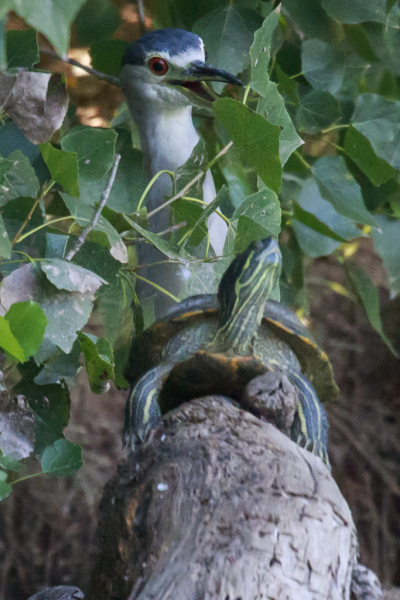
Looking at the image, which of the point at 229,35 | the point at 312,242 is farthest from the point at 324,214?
the point at 229,35

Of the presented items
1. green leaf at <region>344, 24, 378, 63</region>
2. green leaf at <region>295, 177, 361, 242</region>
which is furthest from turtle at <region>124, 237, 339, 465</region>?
green leaf at <region>344, 24, 378, 63</region>

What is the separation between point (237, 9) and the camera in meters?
0.88

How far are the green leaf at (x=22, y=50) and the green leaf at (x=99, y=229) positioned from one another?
0.55ft

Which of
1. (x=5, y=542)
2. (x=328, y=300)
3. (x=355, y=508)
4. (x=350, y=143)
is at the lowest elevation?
(x=5, y=542)

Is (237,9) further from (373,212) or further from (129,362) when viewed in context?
(129,362)

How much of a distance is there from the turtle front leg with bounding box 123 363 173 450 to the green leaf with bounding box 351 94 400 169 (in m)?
0.48

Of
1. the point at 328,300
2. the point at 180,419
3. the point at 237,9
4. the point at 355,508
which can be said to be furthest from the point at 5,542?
the point at 237,9

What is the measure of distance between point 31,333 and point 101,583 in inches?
10.2

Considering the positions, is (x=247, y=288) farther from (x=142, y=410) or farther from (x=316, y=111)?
(x=316, y=111)

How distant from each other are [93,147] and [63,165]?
61 mm

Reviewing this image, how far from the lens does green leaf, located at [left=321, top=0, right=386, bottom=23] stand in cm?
84

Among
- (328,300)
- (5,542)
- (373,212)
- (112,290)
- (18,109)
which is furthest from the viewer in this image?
(328,300)

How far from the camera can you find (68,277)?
559 millimetres

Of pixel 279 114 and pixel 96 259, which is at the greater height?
pixel 279 114
